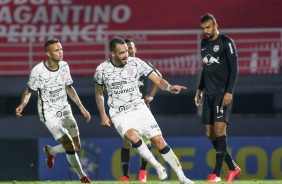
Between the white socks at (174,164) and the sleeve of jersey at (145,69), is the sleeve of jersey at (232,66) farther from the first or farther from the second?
the white socks at (174,164)

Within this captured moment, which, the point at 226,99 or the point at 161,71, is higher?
the point at 226,99

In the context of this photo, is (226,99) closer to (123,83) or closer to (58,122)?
(123,83)

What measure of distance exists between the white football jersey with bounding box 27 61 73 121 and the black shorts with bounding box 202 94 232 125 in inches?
69.0

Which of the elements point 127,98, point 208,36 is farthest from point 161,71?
point 127,98

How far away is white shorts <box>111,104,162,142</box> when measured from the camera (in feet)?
42.2

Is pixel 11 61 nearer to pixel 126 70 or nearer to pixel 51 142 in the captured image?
pixel 51 142

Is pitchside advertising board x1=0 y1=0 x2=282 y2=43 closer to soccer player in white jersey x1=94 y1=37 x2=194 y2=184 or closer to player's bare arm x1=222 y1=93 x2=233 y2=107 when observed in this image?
player's bare arm x1=222 y1=93 x2=233 y2=107

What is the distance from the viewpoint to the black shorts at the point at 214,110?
1370 cm

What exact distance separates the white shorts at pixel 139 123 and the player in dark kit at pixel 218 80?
A: 1.05 meters

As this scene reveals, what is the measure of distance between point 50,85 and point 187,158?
159 inches

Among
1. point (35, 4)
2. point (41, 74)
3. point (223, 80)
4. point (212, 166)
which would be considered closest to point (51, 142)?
point (212, 166)

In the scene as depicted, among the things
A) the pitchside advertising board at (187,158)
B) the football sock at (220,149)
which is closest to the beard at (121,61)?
the football sock at (220,149)

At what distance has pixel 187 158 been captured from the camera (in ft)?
57.8

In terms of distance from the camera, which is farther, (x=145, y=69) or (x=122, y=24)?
(x=122, y=24)
